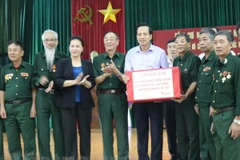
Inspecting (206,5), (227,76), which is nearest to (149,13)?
(206,5)

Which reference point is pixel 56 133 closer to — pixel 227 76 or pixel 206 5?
pixel 227 76

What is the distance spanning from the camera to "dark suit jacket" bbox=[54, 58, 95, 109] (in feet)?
11.2

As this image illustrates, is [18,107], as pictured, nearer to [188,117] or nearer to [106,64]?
[106,64]

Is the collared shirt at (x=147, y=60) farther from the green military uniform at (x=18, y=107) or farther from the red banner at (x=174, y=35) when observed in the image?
the red banner at (x=174, y=35)

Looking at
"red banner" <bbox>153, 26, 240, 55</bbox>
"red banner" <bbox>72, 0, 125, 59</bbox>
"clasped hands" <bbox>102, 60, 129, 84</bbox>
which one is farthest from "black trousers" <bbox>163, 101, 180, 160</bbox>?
"red banner" <bbox>72, 0, 125, 59</bbox>

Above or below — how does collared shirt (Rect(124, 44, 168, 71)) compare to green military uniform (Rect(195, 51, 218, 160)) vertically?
above

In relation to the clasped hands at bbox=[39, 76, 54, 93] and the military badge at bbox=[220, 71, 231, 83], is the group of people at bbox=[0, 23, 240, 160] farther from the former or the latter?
the military badge at bbox=[220, 71, 231, 83]

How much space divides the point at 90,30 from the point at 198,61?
494cm

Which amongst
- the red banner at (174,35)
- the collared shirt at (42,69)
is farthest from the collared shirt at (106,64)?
the red banner at (174,35)

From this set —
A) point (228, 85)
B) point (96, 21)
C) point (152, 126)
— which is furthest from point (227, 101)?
point (96, 21)

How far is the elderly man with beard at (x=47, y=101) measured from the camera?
144 inches

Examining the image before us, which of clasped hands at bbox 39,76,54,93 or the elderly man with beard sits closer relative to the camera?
clasped hands at bbox 39,76,54,93

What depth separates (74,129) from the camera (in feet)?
11.4

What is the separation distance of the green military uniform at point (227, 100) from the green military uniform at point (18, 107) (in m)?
2.08
